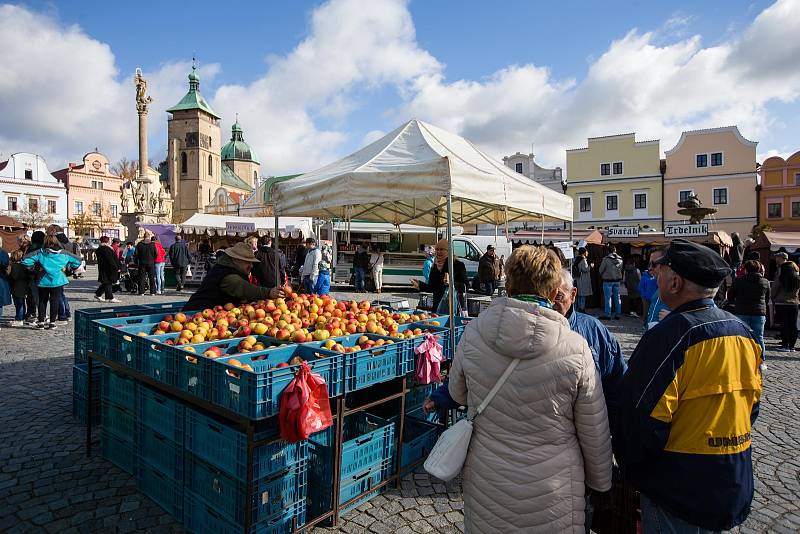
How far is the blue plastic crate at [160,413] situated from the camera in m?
3.10

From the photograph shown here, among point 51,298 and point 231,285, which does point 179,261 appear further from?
point 231,285

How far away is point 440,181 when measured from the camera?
14.1 ft

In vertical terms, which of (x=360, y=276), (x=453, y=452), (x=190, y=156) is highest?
(x=190, y=156)

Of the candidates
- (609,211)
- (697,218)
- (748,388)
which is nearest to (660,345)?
(748,388)

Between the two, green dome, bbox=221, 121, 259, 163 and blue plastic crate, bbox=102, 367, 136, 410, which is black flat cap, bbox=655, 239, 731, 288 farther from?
green dome, bbox=221, 121, 259, 163

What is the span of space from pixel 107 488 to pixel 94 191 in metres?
66.4

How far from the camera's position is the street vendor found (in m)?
4.94

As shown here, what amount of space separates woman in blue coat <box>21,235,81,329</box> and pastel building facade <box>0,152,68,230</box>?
5060 cm

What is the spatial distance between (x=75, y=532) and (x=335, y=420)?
177 centimetres

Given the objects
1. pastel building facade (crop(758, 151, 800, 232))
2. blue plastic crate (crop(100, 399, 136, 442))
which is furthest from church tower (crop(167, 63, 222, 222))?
blue plastic crate (crop(100, 399, 136, 442))

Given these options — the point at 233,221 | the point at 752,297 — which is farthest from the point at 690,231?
the point at 233,221

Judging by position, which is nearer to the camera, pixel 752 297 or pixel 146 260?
pixel 752 297

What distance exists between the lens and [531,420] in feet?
6.16

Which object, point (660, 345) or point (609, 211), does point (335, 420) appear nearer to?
point (660, 345)
